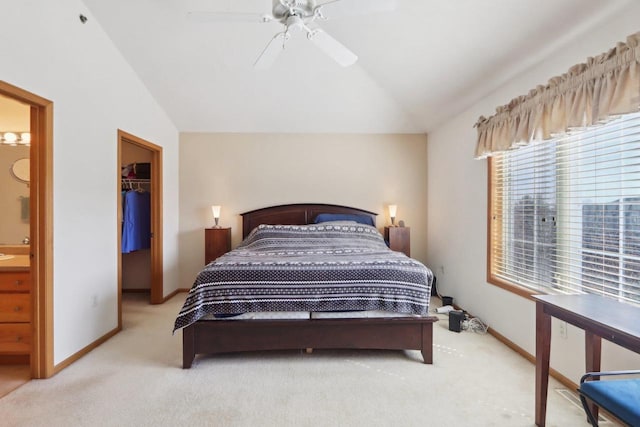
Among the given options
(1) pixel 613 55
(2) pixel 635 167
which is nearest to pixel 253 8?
(1) pixel 613 55

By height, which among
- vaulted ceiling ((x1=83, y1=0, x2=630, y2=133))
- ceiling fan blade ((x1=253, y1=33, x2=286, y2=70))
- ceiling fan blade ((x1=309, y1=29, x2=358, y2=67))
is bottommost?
ceiling fan blade ((x1=309, y1=29, x2=358, y2=67))

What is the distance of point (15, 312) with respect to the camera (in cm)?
245

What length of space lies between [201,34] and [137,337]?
10.5ft

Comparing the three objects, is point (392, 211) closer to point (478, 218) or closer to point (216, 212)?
point (478, 218)

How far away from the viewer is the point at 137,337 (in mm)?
3074

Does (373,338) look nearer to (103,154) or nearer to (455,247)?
(455,247)

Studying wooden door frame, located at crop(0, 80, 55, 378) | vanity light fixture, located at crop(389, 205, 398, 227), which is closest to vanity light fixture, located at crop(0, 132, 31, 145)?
wooden door frame, located at crop(0, 80, 55, 378)

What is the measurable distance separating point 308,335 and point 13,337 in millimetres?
2344

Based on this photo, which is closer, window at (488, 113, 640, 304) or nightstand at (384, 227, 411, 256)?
window at (488, 113, 640, 304)

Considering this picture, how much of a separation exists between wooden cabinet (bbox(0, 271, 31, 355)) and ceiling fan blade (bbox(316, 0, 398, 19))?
296 cm

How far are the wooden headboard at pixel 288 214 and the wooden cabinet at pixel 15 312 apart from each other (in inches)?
100

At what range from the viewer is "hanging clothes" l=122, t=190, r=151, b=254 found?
158 inches

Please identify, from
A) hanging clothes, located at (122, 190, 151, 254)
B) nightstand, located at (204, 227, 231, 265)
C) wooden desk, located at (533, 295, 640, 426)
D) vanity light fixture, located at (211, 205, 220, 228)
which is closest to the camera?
wooden desk, located at (533, 295, 640, 426)

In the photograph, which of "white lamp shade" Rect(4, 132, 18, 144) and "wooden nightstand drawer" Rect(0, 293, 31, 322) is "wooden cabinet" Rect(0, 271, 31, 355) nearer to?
"wooden nightstand drawer" Rect(0, 293, 31, 322)
